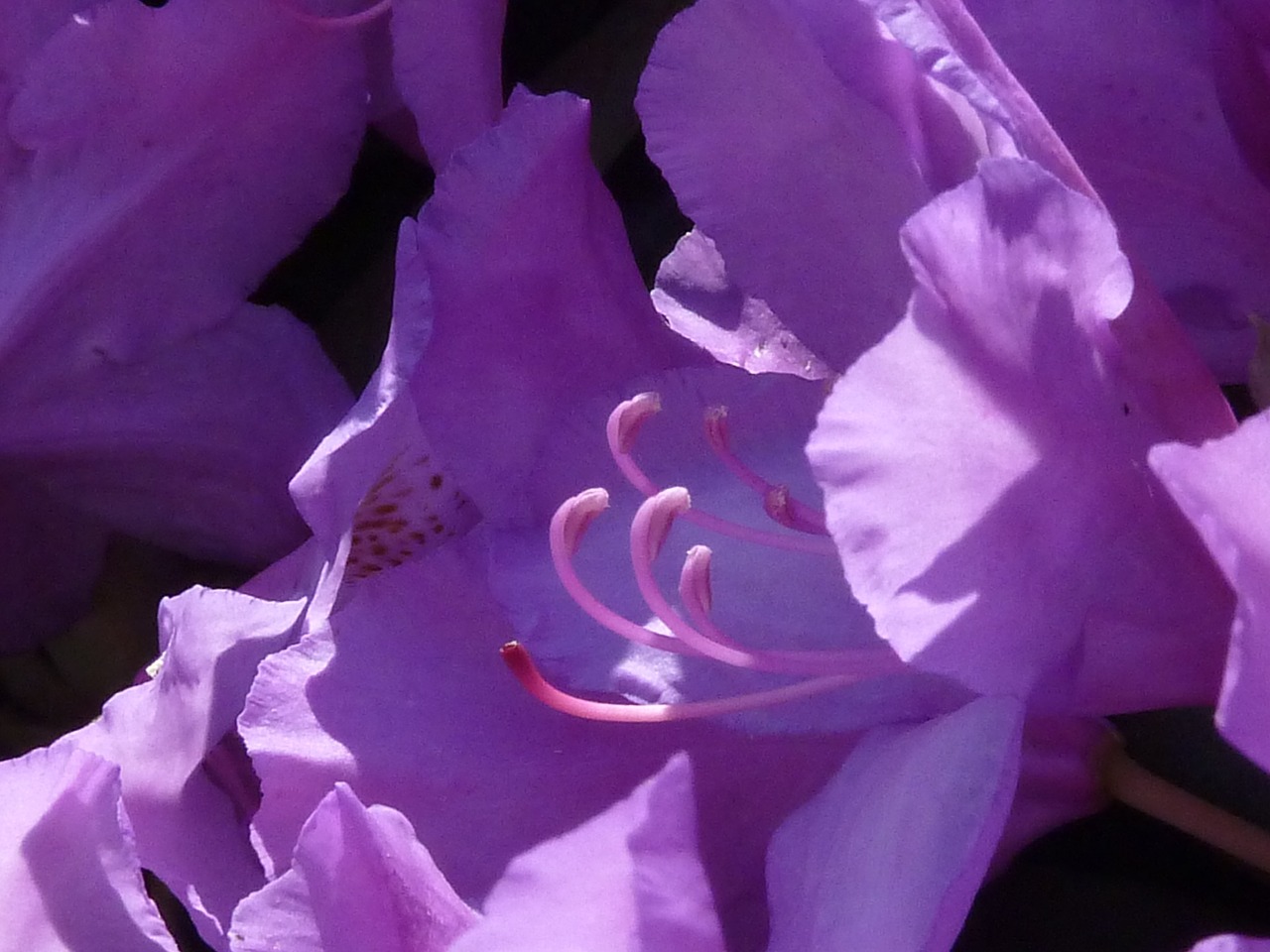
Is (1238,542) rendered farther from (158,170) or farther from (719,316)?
(158,170)

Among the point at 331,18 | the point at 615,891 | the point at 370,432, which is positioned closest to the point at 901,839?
the point at 615,891

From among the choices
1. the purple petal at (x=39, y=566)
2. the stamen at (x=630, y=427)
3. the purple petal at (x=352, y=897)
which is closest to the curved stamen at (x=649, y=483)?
the stamen at (x=630, y=427)

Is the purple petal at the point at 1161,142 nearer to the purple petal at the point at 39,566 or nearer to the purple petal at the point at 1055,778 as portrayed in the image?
the purple petal at the point at 1055,778

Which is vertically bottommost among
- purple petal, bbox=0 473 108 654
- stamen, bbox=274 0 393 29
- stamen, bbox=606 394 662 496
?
purple petal, bbox=0 473 108 654

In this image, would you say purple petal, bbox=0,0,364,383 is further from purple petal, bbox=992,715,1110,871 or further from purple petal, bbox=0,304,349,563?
purple petal, bbox=992,715,1110,871

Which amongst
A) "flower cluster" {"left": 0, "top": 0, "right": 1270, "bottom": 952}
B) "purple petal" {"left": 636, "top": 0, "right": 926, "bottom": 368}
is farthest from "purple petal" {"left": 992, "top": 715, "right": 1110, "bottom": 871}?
"purple petal" {"left": 636, "top": 0, "right": 926, "bottom": 368}

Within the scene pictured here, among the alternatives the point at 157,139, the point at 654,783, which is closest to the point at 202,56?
the point at 157,139
